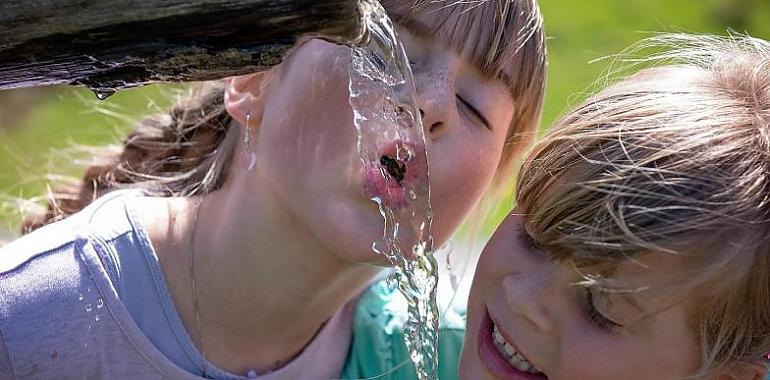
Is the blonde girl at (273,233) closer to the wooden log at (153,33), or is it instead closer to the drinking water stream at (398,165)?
the drinking water stream at (398,165)

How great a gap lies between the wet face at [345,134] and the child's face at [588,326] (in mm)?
263

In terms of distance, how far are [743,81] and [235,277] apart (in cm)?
112

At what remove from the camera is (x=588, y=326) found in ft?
6.65

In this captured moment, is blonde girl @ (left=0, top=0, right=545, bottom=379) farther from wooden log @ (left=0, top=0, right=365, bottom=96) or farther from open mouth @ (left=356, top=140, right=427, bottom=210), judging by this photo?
wooden log @ (left=0, top=0, right=365, bottom=96)

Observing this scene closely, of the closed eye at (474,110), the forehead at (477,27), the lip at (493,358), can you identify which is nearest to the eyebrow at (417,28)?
the forehead at (477,27)

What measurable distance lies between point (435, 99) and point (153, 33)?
2.35 feet

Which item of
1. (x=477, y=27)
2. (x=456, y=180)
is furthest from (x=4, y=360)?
(x=477, y=27)

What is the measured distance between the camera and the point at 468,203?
2.42 metres

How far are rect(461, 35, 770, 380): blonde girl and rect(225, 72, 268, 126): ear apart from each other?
59cm

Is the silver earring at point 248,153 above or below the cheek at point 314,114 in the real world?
below

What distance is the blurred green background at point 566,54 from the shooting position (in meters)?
5.51

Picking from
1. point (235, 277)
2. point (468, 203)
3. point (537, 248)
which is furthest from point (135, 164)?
point (537, 248)

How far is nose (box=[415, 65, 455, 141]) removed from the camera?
217 cm

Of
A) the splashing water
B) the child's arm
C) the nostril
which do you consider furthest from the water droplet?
the child's arm
